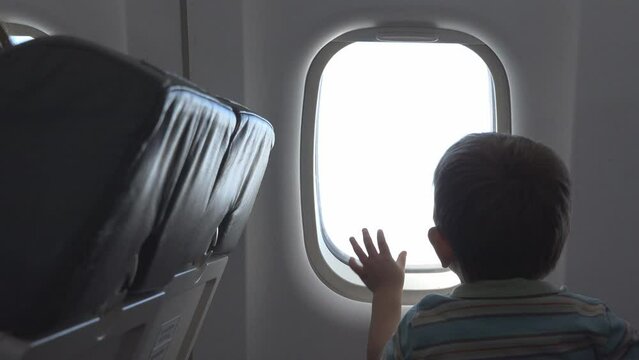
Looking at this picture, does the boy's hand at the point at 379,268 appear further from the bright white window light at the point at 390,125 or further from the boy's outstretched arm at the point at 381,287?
the bright white window light at the point at 390,125

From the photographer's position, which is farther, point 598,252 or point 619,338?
point 598,252

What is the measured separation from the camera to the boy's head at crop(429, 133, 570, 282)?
45.2 inches

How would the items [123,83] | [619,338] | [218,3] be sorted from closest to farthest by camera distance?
[123,83]
[619,338]
[218,3]

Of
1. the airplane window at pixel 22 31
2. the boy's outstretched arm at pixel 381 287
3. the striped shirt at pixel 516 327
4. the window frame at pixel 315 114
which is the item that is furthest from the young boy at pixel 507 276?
the airplane window at pixel 22 31

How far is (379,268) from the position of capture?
1500mm

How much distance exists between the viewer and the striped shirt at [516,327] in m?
1.12

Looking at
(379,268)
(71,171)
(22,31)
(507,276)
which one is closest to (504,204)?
(507,276)

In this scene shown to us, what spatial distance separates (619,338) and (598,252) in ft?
3.96

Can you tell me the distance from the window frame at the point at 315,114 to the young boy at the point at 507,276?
1060 millimetres

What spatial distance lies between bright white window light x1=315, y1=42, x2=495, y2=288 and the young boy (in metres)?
1.10

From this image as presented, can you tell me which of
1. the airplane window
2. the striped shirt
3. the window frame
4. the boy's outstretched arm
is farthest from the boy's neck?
the airplane window

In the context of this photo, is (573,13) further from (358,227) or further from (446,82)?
(358,227)

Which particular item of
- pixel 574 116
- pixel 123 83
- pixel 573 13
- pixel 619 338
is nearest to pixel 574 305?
pixel 619 338

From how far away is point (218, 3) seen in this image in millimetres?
2121
